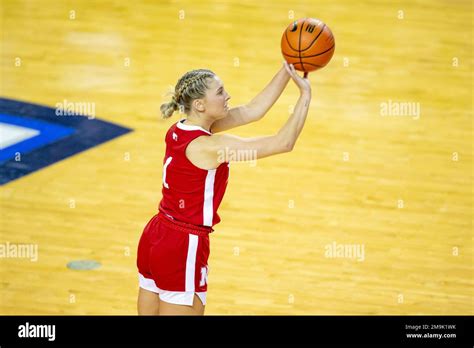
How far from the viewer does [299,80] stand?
5027 mm

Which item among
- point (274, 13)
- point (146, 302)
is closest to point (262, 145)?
point (146, 302)

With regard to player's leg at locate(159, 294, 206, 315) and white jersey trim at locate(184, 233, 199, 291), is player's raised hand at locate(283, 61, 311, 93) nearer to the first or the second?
white jersey trim at locate(184, 233, 199, 291)

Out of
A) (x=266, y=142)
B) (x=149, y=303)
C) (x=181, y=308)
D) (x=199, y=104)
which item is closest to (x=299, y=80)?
(x=266, y=142)

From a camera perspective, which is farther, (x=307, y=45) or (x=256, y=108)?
(x=256, y=108)

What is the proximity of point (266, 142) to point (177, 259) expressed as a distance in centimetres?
83

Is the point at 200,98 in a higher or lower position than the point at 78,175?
higher

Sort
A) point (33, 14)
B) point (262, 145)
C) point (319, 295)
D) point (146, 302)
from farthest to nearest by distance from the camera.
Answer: point (33, 14) < point (319, 295) < point (146, 302) < point (262, 145)

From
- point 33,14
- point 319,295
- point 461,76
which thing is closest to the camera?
point 319,295

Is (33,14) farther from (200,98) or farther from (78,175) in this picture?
(200,98)

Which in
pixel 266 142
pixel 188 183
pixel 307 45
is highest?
pixel 307 45

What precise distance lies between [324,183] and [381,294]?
1953 mm

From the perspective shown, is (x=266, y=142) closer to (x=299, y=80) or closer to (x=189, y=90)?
(x=299, y=80)

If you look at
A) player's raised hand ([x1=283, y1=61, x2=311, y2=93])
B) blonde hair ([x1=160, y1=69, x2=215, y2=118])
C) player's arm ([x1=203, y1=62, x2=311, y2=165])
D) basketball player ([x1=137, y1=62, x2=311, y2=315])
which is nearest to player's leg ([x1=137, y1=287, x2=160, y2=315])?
basketball player ([x1=137, y1=62, x2=311, y2=315])

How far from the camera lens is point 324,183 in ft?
29.5
